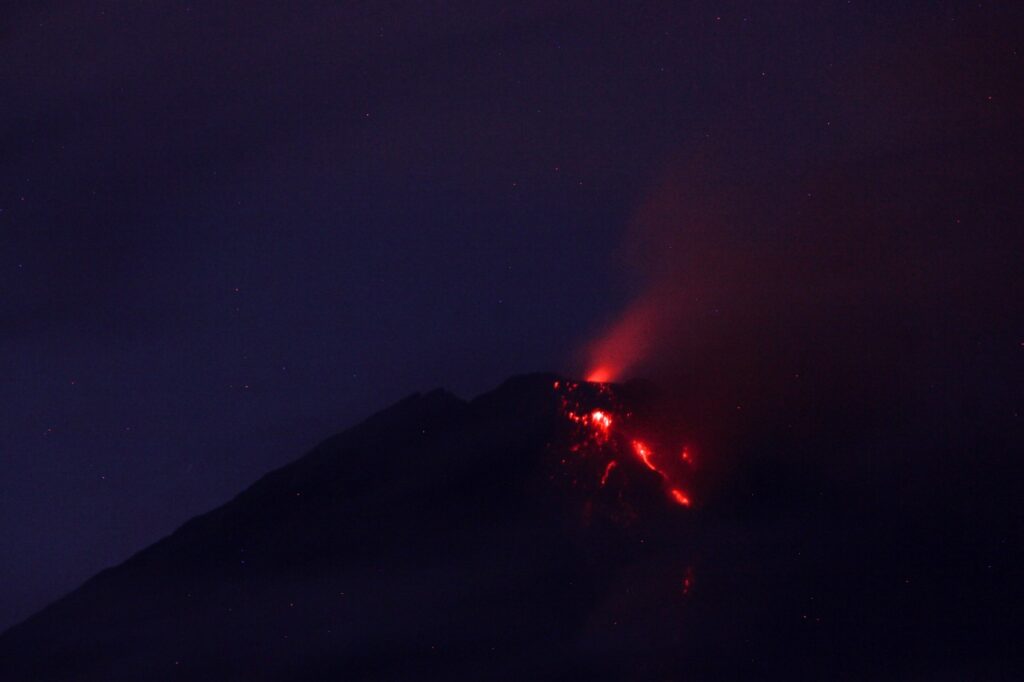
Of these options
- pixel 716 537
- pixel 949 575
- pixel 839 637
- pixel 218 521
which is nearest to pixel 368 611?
pixel 218 521

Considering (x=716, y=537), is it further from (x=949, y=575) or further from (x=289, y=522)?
(x=289, y=522)

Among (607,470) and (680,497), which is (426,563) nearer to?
(607,470)

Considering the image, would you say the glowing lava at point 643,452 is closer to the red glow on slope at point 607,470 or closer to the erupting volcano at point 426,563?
the erupting volcano at point 426,563

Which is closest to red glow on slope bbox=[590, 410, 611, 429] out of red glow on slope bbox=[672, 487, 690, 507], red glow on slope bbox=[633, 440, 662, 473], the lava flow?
the lava flow

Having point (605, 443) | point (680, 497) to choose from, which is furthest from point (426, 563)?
point (605, 443)

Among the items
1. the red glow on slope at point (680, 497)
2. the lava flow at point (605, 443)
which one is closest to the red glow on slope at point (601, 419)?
the lava flow at point (605, 443)
